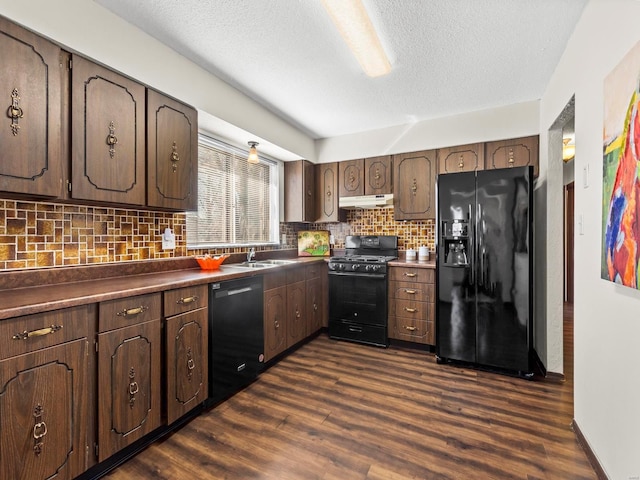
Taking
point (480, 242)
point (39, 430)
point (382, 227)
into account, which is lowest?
point (39, 430)

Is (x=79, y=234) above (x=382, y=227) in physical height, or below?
below

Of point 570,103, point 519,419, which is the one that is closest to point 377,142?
point 570,103

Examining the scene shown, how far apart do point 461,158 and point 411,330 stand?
198cm

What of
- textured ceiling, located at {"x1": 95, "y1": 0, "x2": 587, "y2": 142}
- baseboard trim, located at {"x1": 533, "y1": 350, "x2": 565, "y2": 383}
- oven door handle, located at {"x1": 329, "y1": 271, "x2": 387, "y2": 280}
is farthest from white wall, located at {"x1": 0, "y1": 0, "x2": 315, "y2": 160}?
baseboard trim, located at {"x1": 533, "y1": 350, "x2": 565, "y2": 383}

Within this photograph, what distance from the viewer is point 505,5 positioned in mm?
1761

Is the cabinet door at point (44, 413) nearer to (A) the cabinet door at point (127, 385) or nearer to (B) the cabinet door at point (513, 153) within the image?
(A) the cabinet door at point (127, 385)

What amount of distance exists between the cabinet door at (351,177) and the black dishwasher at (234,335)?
1913 millimetres

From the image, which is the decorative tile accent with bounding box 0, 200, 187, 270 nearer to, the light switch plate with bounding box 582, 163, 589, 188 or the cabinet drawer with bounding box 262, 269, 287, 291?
the cabinet drawer with bounding box 262, 269, 287, 291

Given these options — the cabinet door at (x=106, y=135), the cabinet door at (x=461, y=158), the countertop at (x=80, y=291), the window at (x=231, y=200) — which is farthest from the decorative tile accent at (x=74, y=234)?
the cabinet door at (x=461, y=158)

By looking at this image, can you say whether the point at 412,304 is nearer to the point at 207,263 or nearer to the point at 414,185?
the point at 414,185

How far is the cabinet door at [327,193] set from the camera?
4.05 m

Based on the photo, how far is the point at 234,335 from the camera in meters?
2.30

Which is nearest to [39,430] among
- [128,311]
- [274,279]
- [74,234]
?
[128,311]

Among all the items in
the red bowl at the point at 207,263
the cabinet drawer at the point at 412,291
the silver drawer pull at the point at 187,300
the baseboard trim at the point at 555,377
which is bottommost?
the baseboard trim at the point at 555,377
